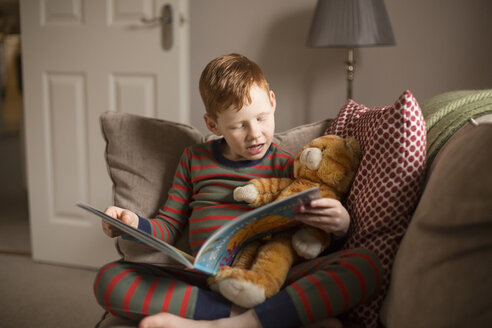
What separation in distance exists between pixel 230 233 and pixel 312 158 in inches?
9.8

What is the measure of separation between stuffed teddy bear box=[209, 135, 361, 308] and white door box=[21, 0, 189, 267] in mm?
1066

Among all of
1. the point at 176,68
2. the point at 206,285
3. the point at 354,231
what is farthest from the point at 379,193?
the point at 176,68

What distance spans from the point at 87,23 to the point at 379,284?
1.76 m

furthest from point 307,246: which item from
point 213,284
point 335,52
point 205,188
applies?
point 335,52

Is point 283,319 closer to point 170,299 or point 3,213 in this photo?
point 170,299

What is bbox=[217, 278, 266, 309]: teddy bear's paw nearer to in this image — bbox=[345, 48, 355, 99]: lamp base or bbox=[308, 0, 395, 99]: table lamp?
bbox=[308, 0, 395, 99]: table lamp

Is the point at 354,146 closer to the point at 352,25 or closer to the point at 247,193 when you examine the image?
the point at 247,193

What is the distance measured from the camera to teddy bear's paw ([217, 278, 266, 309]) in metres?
0.84

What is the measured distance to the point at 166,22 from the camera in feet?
6.53

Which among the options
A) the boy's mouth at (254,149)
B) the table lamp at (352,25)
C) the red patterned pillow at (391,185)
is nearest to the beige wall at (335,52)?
the table lamp at (352,25)

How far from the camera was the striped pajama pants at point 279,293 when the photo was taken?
83cm

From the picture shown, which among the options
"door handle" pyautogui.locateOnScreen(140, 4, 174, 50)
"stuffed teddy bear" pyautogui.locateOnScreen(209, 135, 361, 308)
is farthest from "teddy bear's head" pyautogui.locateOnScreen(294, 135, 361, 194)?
"door handle" pyautogui.locateOnScreen(140, 4, 174, 50)

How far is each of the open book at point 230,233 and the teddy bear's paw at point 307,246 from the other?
0.15 ft

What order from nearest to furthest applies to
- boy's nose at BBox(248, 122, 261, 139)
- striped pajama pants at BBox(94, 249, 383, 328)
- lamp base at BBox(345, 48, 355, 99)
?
striped pajama pants at BBox(94, 249, 383, 328) < boy's nose at BBox(248, 122, 261, 139) < lamp base at BBox(345, 48, 355, 99)
